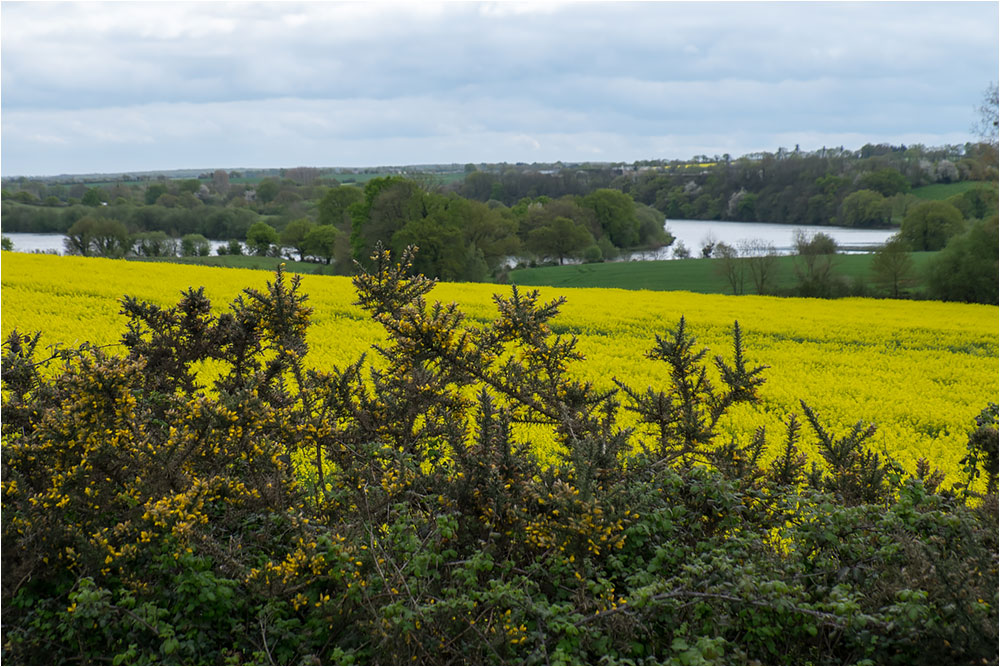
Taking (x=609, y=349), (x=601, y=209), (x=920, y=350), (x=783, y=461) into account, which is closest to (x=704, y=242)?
(x=601, y=209)

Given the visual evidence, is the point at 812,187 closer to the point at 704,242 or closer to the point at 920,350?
the point at 704,242

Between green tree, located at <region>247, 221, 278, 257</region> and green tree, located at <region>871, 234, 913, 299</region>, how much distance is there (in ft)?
164

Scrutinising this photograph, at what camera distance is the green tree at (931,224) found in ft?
129

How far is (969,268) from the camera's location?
85.3 ft

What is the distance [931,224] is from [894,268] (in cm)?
1462

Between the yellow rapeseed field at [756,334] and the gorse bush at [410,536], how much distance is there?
3.53 metres

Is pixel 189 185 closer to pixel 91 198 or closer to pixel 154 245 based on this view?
pixel 91 198

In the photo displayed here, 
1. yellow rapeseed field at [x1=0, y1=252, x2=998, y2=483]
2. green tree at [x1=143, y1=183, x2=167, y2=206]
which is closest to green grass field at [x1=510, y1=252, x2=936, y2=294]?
yellow rapeseed field at [x1=0, y1=252, x2=998, y2=483]

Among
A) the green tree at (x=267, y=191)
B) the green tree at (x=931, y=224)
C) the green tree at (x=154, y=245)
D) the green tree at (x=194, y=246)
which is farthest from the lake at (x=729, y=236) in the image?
the green tree at (x=267, y=191)

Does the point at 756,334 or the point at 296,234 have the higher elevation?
the point at 296,234

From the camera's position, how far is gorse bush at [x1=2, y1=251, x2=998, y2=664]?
9.23 ft

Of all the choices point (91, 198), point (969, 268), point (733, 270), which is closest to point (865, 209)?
point (733, 270)

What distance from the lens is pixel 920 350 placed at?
1549cm

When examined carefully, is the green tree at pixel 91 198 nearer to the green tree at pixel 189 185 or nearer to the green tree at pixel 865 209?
the green tree at pixel 189 185
